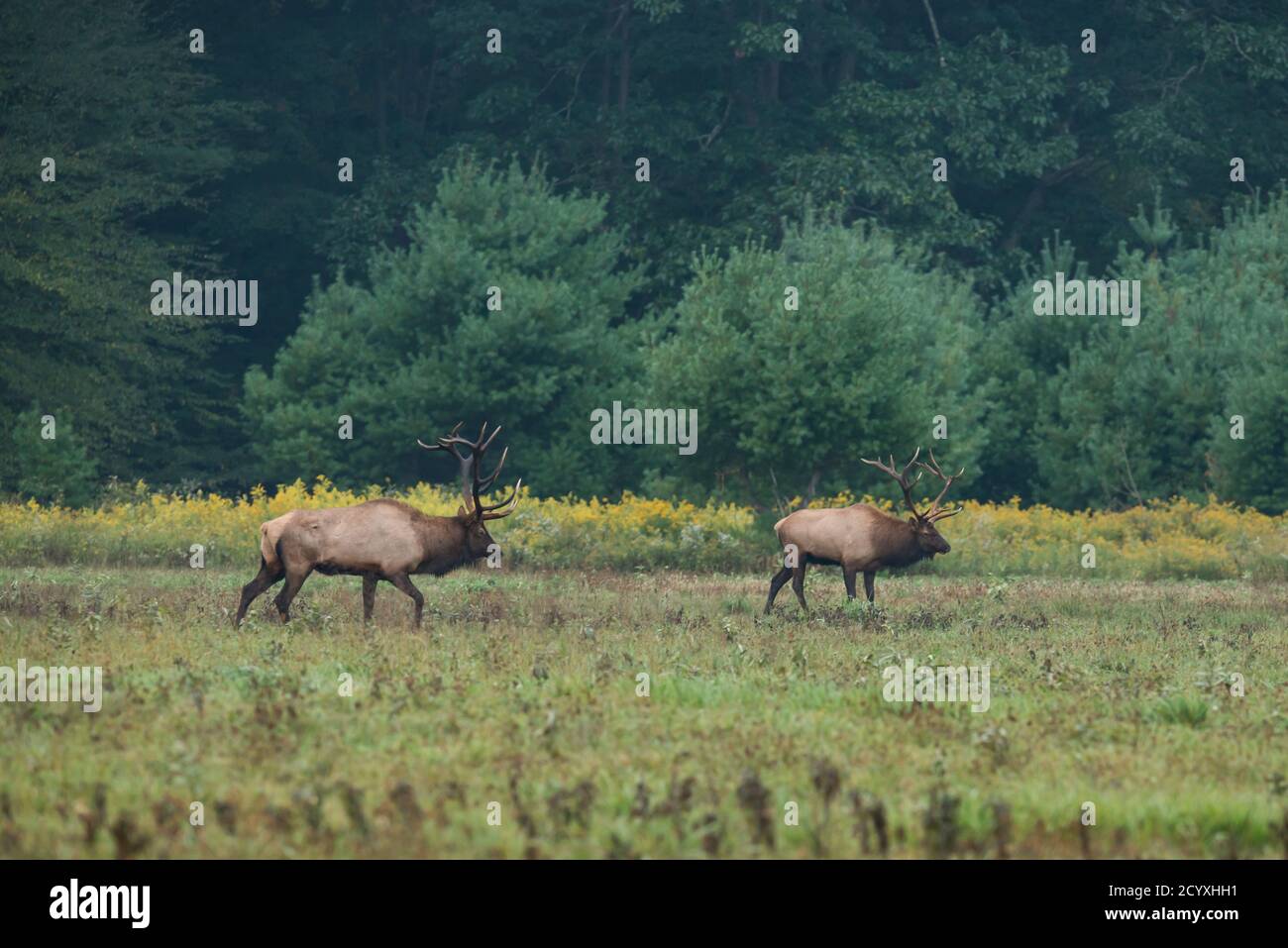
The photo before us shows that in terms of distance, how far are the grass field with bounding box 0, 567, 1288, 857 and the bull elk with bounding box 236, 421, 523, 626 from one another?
458mm

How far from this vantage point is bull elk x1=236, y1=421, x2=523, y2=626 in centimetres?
1686

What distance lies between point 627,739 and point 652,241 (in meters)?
37.2

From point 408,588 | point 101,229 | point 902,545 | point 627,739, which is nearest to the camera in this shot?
point 627,739

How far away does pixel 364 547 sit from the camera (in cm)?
1716

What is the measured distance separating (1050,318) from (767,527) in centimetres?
1232

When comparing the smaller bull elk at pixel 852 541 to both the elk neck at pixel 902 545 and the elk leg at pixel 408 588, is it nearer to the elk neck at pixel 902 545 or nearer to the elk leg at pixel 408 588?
the elk neck at pixel 902 545

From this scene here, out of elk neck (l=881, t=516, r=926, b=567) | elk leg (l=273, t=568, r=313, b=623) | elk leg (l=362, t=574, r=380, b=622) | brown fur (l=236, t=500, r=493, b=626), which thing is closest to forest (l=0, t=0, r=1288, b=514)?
elk neck (l=881, t=516, r=926, b=567)

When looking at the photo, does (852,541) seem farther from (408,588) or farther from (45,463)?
(45,463)

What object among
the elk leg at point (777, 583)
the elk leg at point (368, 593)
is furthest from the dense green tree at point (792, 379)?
the elk leg at point (368, 593)

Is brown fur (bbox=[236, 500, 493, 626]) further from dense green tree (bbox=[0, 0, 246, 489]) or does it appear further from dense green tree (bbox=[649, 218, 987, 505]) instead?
dense green tree (bbox=[0, 0, 246, 489])

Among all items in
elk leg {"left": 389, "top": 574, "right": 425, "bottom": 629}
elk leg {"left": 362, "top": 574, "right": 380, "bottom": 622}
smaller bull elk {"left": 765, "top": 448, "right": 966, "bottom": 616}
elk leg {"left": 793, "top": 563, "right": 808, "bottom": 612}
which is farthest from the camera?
smaller bull elk {"left": 765, "top": 448, "right": 966, "bottom": 616}

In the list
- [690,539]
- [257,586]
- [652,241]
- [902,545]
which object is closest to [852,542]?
[902,545]

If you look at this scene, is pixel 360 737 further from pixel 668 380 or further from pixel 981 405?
pixel 981 405

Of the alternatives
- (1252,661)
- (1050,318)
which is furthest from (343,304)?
(1252,661)
